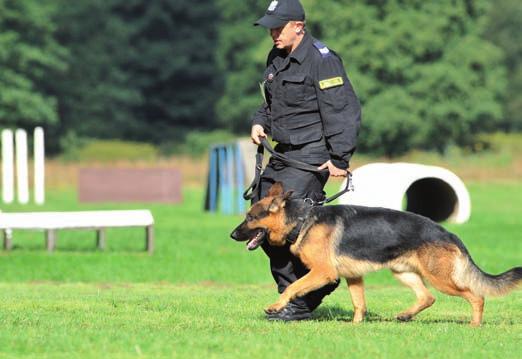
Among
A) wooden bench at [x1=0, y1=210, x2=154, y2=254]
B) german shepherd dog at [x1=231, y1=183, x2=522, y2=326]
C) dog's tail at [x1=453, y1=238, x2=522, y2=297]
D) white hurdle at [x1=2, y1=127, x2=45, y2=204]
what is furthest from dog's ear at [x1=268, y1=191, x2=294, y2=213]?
white hurdle at [x1=2, y1=127, x2=45, y2=204]

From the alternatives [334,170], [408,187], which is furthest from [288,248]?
[408,187]

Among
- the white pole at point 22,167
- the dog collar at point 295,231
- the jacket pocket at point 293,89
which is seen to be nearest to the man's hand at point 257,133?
the jacket pocket at point 293,89

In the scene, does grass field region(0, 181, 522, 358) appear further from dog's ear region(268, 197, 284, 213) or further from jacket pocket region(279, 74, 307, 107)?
jacket pocket region(279, 74, 307, 107)

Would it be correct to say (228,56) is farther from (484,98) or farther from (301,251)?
(301,251)

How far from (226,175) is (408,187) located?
11883 mm

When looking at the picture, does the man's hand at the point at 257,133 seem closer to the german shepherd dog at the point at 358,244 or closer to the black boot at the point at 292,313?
the german shepherd dog at the point at 358,244

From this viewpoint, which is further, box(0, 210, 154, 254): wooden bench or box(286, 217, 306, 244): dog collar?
box(0, 210, 154, 254): wooden bench

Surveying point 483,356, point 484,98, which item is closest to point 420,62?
point 484,98

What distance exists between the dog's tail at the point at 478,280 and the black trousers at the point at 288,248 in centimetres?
99

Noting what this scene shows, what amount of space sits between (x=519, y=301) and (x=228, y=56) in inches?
2285

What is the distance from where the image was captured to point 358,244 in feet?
29.9

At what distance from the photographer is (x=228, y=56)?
69188 mm

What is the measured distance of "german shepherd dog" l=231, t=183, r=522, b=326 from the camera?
9.05m

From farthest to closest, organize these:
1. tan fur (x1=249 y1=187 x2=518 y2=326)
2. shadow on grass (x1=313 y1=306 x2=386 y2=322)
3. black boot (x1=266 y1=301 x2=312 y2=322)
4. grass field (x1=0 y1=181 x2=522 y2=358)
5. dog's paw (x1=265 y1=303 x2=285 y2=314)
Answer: shadow on grass (x1=313 y1=306 x2=386 y2=322) → black boot (x1=266 y1=301 x2=312 y2=322) → tan fur (x1=249 y1=187 x2=518 y2=326) → dog's paw (x1=265 y1=303 x2=285 y2=314) → grass field (x1=0 y1=181 x2=522 y2=358)
